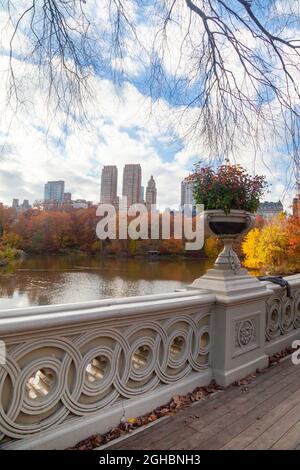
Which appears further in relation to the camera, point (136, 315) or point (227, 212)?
point (227, 212)

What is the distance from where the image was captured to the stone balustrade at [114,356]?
1729 millimetres

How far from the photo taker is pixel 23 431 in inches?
67.7

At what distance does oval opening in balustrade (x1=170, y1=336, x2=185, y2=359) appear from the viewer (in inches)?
104

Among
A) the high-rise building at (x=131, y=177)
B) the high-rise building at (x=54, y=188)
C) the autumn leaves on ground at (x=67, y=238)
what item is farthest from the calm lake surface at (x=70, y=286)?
the high-rise building at (x=131, y=177)

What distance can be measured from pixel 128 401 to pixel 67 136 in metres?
1.86

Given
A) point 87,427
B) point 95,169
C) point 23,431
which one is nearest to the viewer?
point 23,431

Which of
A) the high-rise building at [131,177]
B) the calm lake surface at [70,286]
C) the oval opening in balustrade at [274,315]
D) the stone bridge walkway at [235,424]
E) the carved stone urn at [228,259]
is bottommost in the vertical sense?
the calm lake surface at [70,286]

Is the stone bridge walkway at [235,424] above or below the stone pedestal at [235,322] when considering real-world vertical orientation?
below

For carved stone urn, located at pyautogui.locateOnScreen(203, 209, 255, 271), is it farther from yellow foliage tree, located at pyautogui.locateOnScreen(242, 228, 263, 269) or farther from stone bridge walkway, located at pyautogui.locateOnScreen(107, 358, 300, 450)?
yellow foliage tree, located at pyautogui.locateOnScreen(242, 228, 263, 269)

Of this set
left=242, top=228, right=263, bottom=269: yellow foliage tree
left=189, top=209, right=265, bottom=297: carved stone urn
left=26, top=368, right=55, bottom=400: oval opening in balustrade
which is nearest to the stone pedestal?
left=189, top=209, right=265, bottom=297: carved stone urn

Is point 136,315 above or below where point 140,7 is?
below

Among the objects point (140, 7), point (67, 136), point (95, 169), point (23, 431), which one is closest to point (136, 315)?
point (23, 431)

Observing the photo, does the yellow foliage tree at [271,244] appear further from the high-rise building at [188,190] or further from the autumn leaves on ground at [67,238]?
the high-rise building at [188,190]
